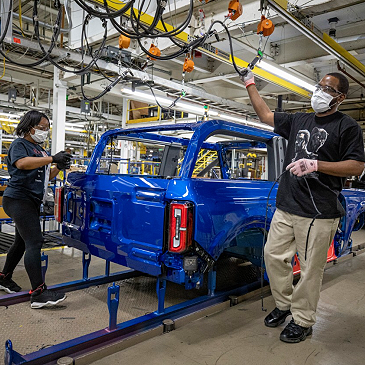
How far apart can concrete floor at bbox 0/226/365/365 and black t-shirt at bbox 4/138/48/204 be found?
102cm

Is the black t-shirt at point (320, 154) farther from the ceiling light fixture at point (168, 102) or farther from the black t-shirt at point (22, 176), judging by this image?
the ceiling light fixture at point (168, 102)

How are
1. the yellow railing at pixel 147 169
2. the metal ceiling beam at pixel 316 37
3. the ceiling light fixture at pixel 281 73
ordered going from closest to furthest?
the metal ceiling beam at pixel 316 37, the ceiling light fixture at pixel 281 73, the yellow railing at pixel 147 169

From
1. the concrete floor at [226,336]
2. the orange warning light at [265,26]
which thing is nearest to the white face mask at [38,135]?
the concrete floor at [226,336]

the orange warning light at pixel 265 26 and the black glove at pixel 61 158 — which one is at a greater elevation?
the orange warning light at pixel 265 26

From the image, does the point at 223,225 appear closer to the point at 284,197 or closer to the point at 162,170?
the point at 284,197

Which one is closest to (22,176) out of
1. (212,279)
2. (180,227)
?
(180,227)

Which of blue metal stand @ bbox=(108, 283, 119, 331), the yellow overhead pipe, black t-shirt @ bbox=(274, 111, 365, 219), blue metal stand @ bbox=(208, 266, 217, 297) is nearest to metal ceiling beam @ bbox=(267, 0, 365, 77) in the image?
the yellow overhead pipe

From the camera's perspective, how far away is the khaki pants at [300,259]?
2.59m

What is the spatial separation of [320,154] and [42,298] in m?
2.65

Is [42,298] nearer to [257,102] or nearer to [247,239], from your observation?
[247,239]

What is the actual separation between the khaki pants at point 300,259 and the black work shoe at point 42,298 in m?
1.92

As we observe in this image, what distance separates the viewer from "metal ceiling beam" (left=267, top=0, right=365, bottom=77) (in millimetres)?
4338

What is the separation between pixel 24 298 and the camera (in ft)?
10.5

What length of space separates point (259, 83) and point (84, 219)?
8.84 meters
